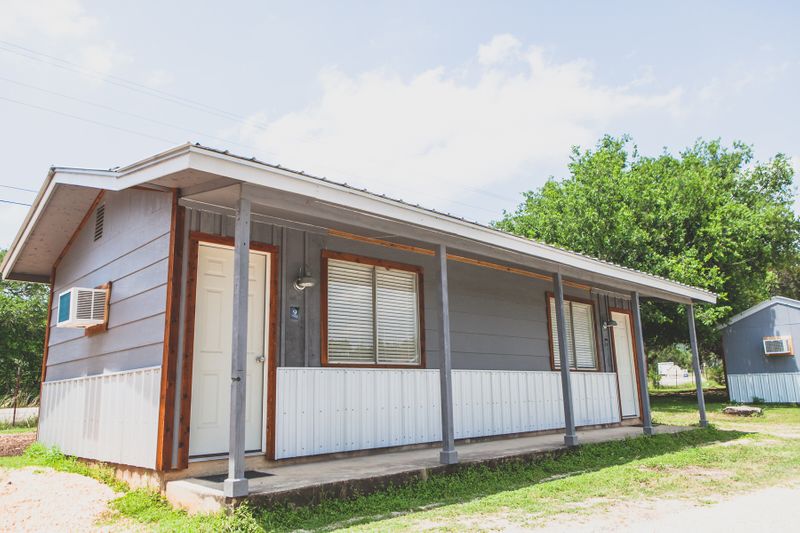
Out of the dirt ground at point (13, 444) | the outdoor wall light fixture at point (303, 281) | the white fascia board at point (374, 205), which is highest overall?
the white fascia board at point (374, 205)

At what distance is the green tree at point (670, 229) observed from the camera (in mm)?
16156

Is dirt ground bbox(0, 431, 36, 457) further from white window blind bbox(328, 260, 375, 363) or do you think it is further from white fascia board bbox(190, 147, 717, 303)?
white fascia board bbox(190, 147, 717, 303)

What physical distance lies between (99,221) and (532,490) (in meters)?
5.46

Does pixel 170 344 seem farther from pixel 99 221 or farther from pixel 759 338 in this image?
pixel 759 338

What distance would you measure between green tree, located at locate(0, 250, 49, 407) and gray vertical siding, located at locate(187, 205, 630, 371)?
1366cm

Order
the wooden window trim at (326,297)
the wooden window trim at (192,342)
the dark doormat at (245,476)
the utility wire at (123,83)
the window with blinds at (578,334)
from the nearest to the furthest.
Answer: the dark doormat at (245,476)
the wooden window trim at (192,342)
the wooden window trim at (326,297)
the window with blinds at (578,334)
the utility wire at (123,83)

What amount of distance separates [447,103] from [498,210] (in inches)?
273

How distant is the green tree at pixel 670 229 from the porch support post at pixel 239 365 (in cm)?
1342

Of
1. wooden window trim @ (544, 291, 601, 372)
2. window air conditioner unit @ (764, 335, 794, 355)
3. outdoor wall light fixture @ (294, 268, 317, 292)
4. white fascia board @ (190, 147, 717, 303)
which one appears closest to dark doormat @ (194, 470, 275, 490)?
outdoor wall light fixture @ (294, 268, 317, 292)

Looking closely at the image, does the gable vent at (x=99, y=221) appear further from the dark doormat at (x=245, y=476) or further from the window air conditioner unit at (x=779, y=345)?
the window air conditioner unit at (x=779, y=345)

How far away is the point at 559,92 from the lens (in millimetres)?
15602

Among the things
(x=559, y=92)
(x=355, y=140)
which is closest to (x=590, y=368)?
(x=559, y=92)

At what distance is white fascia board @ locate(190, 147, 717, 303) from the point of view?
4.04 metres

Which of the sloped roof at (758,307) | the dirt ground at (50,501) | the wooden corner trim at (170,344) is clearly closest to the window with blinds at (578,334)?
the wooden corner trim at (170,344)
